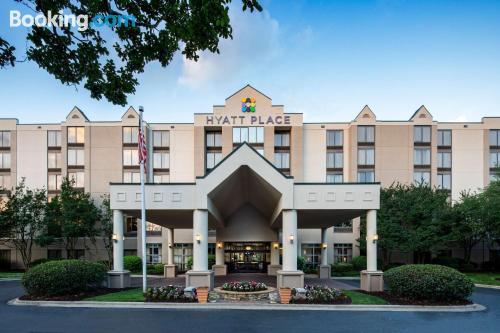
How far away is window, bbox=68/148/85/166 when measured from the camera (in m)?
A: 40.2

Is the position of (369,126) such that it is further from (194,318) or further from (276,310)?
(194,318)

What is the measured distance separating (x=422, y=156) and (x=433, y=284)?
94.0 ft

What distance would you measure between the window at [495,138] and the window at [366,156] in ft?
48.6

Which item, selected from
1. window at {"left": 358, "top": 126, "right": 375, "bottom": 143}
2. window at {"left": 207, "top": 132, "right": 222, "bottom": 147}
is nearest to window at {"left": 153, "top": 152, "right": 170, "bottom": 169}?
window at {"left": 207, "top": 132, "right": 222, "bottom": 147}

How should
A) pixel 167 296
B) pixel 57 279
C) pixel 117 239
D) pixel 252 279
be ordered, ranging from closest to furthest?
1. pixel 167 296
2. pixel 57 279
3. pixel 117 239
4. pixel 252 279

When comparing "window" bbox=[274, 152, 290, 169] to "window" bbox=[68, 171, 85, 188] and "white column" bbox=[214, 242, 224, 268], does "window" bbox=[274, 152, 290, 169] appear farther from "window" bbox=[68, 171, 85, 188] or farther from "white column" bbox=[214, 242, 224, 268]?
"window" bbox=[68, 171, 85, 188]

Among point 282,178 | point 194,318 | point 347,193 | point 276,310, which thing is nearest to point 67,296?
Answer: point 194,318

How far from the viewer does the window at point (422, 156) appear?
40.3m

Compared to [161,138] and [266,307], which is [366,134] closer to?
[161,138]

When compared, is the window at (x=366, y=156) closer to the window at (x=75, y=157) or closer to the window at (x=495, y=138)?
the window at (x=495, y=138)

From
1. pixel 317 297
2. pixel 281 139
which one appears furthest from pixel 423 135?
pixel 317 297

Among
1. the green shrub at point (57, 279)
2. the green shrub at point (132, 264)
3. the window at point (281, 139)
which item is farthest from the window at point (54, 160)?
the green shrub at point (57, 279)

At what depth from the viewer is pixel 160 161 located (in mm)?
41312

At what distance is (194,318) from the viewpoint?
1289 centimetres
